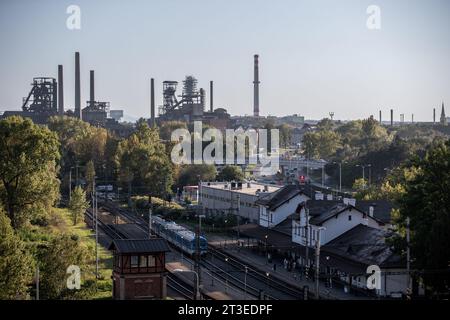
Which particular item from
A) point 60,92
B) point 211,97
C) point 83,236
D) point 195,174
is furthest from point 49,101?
point 83,236

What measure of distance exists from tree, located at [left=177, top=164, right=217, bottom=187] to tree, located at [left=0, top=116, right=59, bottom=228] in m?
27.9

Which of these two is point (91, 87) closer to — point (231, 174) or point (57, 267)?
point (231, 174)

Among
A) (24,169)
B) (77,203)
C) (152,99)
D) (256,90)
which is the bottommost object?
(77,203)

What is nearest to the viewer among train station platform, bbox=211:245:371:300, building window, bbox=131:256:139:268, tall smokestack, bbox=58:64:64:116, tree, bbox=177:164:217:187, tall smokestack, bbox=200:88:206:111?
building window, bbox=131:256:139:268

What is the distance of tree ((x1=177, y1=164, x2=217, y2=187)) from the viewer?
71.1 meters

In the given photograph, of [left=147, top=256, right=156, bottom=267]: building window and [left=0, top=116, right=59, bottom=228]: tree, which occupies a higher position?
[left=0, top=116, right=59, bottom=228]: tree

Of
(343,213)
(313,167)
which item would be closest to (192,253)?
(343,213)

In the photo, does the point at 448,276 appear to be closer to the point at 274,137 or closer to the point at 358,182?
the point at 358,182

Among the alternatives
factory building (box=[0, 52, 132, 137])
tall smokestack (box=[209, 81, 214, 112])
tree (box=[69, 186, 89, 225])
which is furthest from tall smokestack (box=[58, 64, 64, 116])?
tree (box=[69, 186, 89, 225])

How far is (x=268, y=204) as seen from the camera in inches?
1793

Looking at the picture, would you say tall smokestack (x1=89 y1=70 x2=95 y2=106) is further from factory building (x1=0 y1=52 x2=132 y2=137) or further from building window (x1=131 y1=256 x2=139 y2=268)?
building window (x1=131 y1=256 x2=139 y2=268)

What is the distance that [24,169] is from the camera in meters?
42.4

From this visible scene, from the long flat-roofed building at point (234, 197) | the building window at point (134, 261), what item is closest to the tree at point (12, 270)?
the building window at point (134, 261)

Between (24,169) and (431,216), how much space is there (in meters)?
23.4
